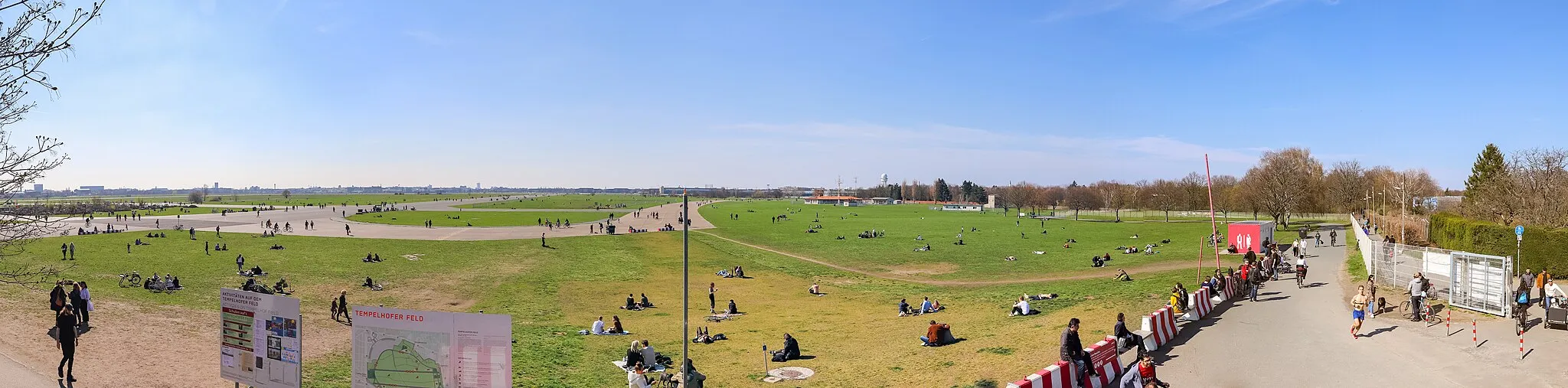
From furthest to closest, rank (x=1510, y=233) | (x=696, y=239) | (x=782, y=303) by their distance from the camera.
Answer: (x=696, y=239) < (x=782, y=303) < (x=1510, y=233)

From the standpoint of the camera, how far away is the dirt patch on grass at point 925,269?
149 feet

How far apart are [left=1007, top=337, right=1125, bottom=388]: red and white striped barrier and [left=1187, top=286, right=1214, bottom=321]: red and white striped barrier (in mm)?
6737

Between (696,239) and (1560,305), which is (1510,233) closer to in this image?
(1560,305)

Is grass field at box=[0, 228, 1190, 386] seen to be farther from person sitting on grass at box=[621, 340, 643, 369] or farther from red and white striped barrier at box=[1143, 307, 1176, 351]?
red and white striped barrier at box=[1143, 307, 1176, 351]

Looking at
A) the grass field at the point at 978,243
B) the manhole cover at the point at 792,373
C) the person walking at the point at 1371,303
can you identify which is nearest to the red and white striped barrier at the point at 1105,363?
the manhole cover at the point at 792,373

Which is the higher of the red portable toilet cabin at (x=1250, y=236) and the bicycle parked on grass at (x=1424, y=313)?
the red portable toilet cabin at (x=1250, y=236)

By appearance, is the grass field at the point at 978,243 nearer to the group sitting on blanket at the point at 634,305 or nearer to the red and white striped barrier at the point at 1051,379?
the group sitting on blanket at the point at 634,305

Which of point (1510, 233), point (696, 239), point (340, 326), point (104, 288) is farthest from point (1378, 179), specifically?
point (104, 288)

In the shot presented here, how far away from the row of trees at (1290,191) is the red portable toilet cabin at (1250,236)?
67.9 ft

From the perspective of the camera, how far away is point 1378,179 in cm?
9512

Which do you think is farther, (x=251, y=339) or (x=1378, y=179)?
(x=1378, y=179)

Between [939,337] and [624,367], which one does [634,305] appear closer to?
[624,367]

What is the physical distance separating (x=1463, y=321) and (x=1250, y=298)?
5870 mm

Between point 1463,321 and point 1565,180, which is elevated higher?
point 1565,180
